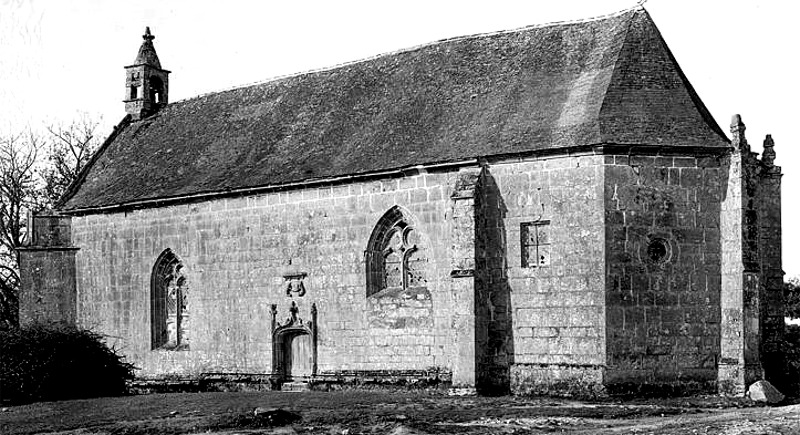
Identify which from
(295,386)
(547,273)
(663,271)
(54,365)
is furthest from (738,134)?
(54,365)

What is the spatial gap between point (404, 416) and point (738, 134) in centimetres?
1091

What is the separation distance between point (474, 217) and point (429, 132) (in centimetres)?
385

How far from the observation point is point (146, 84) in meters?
43.9

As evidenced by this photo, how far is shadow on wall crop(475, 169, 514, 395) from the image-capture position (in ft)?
90.6

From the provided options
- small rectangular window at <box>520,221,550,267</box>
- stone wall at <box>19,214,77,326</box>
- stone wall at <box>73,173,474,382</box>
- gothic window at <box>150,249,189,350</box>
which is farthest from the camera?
stone wall at <box>19,214,77,326</box>

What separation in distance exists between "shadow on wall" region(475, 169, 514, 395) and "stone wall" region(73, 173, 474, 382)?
729 millimetres

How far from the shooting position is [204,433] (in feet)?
71.4

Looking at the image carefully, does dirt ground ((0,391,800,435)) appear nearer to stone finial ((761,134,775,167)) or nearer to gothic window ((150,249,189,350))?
stone finial ((761,134,775,167))

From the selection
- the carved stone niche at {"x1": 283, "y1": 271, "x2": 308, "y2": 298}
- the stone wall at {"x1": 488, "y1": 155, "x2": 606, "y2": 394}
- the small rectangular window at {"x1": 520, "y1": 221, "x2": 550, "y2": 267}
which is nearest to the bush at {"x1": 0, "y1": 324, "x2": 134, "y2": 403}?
the carved stone niche at {"x1": 283, "y1": 271, "x2": 308, "y2": 298}

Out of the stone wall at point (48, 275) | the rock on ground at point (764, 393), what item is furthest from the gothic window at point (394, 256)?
the stone wall at point (48, 275)

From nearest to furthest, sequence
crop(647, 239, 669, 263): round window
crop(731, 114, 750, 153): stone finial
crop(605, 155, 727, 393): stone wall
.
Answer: crop(605, 155, 727, 393): stone wall < crop(647, 239, 669, 263): round window < crop(731, 114, 750, 153): stone finial

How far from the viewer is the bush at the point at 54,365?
1136 inches

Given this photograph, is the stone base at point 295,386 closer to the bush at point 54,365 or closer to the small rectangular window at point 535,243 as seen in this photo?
the bush at point 54,365

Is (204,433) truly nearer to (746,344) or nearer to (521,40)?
(746,344)
